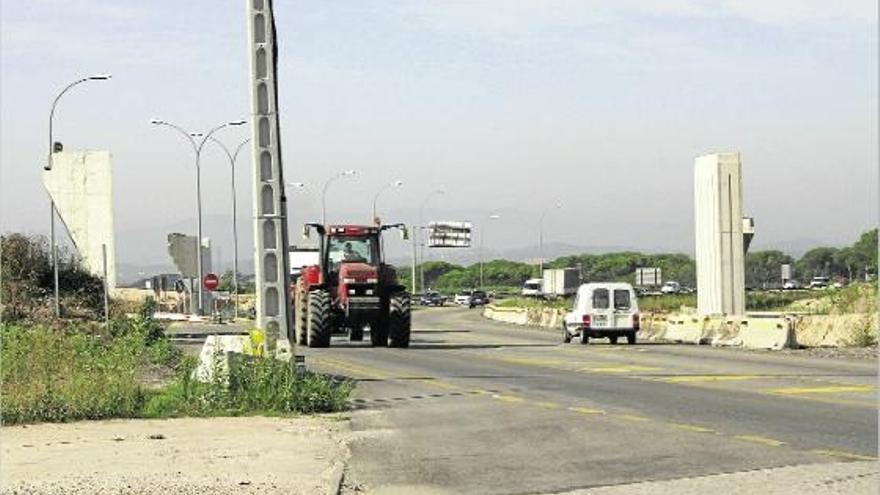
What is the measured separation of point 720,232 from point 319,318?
15.3 metres

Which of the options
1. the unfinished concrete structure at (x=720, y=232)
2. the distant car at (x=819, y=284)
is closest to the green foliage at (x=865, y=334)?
the unfinished concrete structure at (x=720, y=232)

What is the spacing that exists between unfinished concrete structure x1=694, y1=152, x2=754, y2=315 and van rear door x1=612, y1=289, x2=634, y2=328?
5.71 m

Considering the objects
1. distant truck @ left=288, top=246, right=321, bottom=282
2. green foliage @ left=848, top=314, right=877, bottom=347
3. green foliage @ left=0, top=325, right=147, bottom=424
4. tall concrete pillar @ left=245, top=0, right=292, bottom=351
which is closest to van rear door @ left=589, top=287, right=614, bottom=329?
green foliage @ left=848, top=314, right=877, bottom=347

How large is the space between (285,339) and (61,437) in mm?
4619

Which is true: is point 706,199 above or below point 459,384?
above

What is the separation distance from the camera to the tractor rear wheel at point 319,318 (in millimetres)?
38000

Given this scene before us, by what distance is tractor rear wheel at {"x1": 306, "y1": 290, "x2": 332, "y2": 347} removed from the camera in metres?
38.0

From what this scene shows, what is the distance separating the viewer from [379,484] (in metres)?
12.0

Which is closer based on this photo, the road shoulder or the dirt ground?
the road shoulder

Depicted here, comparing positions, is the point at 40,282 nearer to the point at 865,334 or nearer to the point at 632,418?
the point at 865,334

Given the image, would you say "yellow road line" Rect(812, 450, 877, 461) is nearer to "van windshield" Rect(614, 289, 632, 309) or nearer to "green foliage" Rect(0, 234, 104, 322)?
"van windshield" Rect(614, 289, 632, 309)

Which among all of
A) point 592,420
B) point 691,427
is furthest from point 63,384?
point 691,427

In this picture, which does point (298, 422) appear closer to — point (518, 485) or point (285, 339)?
point (285, 339)

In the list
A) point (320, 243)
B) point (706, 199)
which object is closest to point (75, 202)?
point (320, 243)
